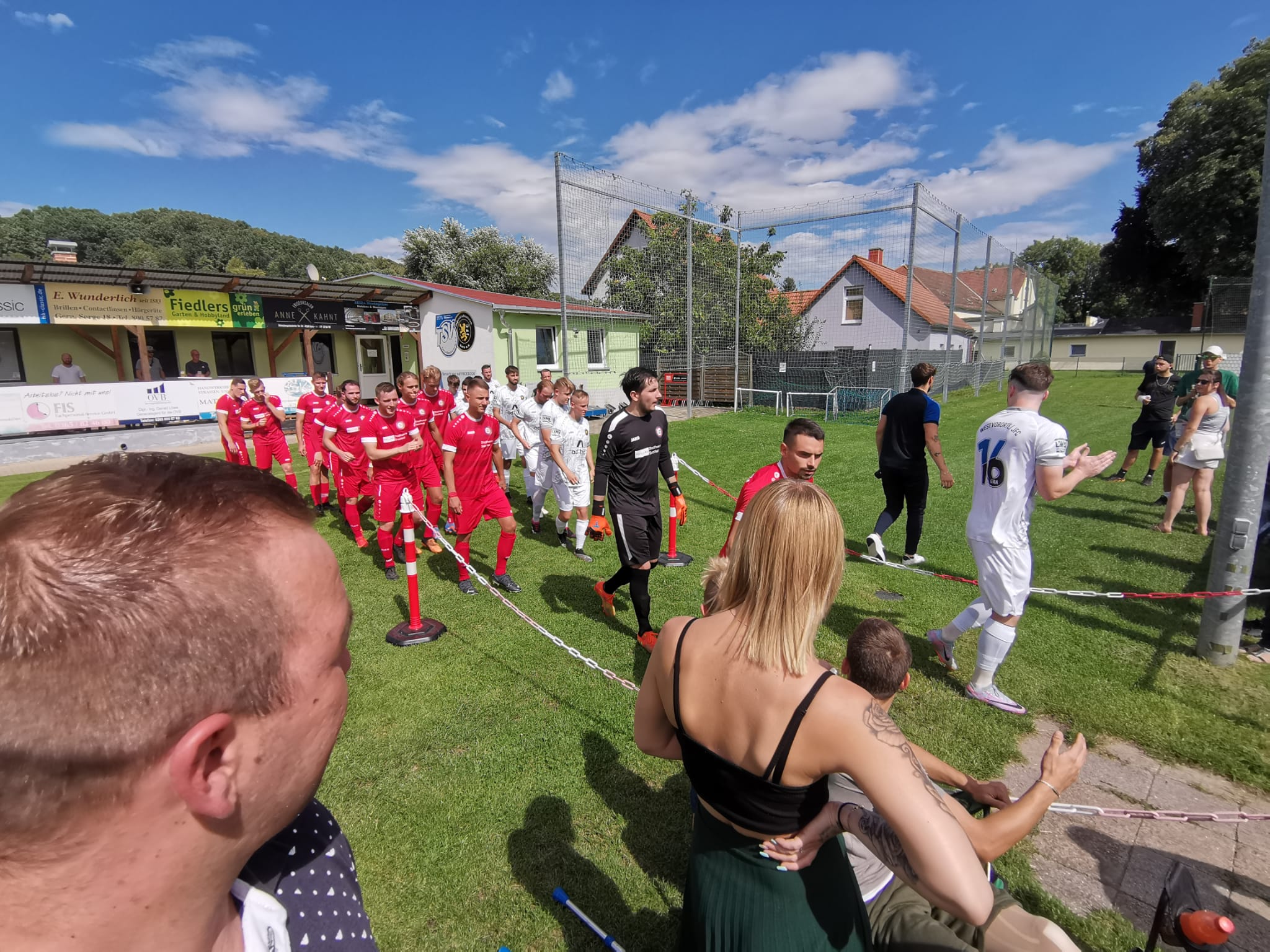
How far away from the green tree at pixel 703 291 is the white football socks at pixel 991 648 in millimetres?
16285

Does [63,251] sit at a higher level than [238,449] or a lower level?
higher

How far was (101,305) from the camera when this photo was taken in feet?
54.0

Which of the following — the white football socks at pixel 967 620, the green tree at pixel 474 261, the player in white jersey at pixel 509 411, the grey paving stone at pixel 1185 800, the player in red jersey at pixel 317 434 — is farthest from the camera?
the green tree at pixel 474 261

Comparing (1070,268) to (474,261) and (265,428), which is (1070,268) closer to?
(474,261)

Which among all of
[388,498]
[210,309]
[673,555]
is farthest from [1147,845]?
[210,309]

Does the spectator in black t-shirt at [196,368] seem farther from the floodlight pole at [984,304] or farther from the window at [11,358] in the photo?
the floodlight pole at [984,304]

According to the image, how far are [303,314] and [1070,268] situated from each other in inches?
3292

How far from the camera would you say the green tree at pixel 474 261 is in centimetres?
4041

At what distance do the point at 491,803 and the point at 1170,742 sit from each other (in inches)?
173

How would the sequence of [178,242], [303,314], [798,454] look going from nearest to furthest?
[798,454], [303,314], [178,242]

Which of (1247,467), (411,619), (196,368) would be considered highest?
(196,368)

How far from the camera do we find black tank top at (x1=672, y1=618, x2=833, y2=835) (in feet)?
5.08

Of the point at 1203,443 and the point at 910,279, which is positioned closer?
the point at 1203,443

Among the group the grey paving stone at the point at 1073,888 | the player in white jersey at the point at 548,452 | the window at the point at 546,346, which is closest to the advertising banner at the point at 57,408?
the window at the point at 546,346
